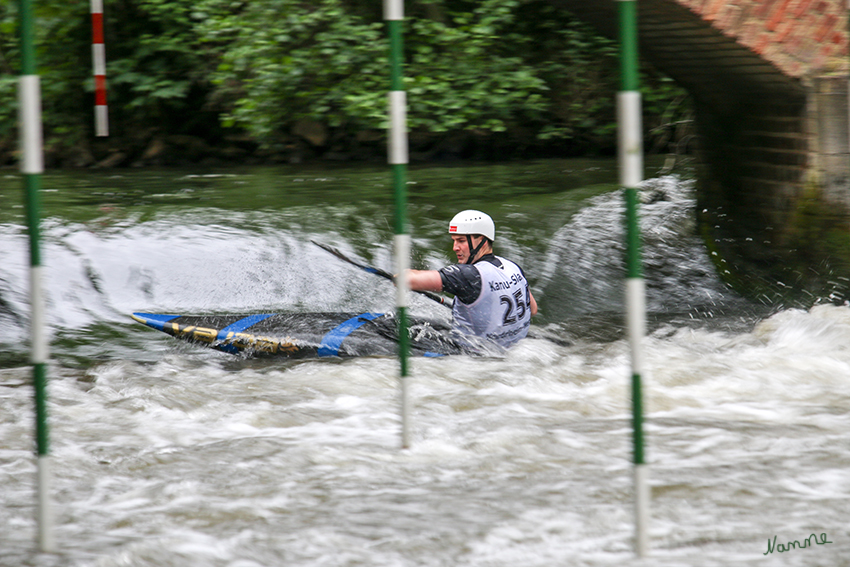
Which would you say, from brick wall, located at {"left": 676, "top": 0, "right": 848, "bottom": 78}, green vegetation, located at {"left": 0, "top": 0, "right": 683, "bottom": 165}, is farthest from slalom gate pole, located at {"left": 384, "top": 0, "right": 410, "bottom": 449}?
green vegetation, located at {"left": 0, "top": 0, "right": 683, "bottom": 165}

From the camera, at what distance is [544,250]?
25.2 ft

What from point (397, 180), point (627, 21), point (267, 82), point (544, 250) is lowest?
point (544, 250)

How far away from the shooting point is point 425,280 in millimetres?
4984

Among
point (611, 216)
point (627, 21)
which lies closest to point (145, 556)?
point (627, 21)

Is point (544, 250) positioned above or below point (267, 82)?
below

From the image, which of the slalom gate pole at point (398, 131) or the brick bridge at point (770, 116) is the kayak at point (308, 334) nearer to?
the slalom gate pole at point (398, 131)

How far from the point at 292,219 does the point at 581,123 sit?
447 centimetres

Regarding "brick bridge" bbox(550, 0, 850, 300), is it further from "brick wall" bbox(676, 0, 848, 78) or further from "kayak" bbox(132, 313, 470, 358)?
"kayak" bbox(132, 313, 470, 358)

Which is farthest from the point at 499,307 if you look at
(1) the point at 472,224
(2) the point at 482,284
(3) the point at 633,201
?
(3) the point at 633,201

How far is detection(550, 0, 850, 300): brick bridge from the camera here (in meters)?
5.15

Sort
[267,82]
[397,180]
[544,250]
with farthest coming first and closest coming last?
[267,82] < [544,250] < [397,180]

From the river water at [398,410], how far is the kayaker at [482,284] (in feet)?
0.75

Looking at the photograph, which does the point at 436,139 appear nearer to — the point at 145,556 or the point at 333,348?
the point at 333,348

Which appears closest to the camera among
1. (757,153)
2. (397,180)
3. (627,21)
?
(627,21)
